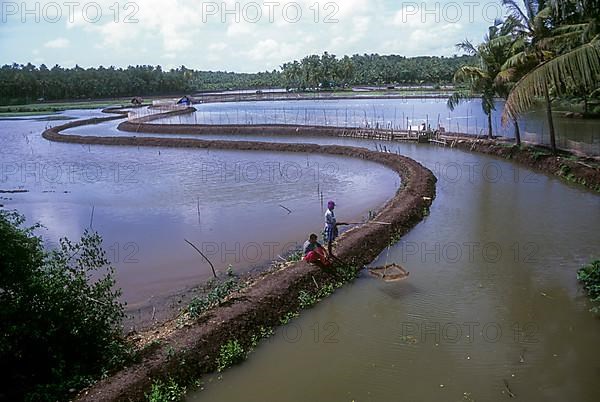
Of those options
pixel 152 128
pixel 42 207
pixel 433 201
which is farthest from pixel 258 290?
pixel 152 128

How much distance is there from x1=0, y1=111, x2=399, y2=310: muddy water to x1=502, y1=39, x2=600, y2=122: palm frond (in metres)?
6.83

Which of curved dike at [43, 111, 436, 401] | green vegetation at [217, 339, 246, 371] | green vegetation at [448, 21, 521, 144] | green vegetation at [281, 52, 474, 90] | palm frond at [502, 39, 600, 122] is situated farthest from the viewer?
green vegetation at [281, 52, 474, 90]

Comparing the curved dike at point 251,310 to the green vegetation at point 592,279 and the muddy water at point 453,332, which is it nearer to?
the muddy water at point 453,332

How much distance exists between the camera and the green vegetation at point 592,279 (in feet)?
31.6

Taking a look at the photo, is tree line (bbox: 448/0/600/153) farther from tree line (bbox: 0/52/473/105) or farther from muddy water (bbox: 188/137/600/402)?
tree line (bbox: 0/52/473/105)

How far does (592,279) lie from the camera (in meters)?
10.0

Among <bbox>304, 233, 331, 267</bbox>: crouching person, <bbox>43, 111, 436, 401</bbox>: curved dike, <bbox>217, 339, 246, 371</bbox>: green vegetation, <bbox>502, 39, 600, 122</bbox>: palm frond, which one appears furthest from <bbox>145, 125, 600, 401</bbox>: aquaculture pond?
<bbox>502, 39, 600, 122</bbox>: palm frond

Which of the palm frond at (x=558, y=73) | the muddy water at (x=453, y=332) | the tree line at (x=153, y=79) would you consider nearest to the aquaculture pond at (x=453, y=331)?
the muddy water at (x=453, y=332)

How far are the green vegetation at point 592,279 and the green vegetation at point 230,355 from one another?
649 cm

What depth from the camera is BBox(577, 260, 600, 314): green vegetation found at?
9.62 meters

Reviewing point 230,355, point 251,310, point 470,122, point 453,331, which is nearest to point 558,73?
point 453,331

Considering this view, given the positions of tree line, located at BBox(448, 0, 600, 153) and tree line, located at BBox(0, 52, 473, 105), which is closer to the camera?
tree line, located at BBox(448, 0, 600, 153)

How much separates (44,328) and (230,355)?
2.86 meters

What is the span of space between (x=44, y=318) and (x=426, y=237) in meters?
9.95
